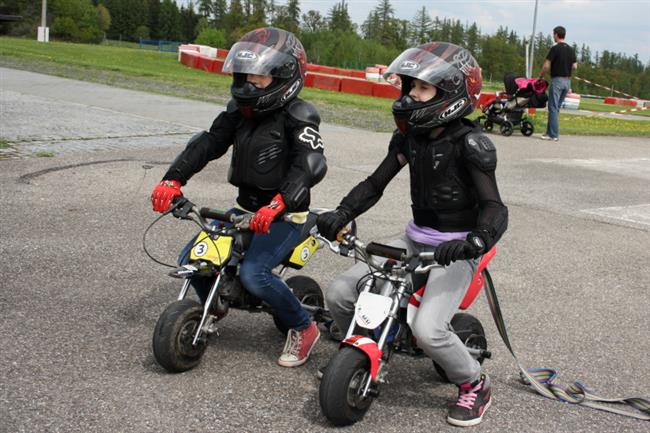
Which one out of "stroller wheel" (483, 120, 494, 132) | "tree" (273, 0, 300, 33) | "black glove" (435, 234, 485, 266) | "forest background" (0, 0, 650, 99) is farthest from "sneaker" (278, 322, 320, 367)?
"tree" (273, 0, 300, 33)

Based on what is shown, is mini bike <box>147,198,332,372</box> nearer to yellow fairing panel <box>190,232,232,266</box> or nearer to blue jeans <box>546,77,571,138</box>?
yellow fairing panel <box>190,232,232,266</box>

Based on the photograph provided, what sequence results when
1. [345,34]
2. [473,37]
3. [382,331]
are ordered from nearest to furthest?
1. [382,331]
2. [345,34]
3. [473,37]

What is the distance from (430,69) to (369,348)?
1.34 m

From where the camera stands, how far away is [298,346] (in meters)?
4.43

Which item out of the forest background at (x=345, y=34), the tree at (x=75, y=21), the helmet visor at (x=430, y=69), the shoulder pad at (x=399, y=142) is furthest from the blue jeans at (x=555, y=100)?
the tree at (x=75, y=21)

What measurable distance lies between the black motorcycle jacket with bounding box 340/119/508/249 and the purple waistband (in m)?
0.03

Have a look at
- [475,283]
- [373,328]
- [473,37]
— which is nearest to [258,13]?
[473,37]

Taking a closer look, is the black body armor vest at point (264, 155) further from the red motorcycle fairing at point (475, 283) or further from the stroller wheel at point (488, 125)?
the stroller wheel at point (488, 125)

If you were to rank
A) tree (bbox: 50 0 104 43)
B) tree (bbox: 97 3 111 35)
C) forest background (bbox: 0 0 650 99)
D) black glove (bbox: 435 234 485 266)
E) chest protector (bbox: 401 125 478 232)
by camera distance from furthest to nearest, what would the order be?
tree (bbox: 97 3 111 35) < tree (bbox: 50 0 104 43) < forest background (bbox: 0 0 650 99) < chest protector (bbox: 401 125 478 232) < black glove (bbox: 435 234 485 266)

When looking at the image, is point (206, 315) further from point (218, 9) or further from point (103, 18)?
point (218, 9)

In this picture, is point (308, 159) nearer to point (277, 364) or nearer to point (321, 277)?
point (277, 364)

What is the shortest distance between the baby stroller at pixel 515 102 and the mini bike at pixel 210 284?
12.1 meters

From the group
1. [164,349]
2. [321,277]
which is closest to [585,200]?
[321,277]

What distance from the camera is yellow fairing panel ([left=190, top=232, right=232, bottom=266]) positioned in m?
4.23
